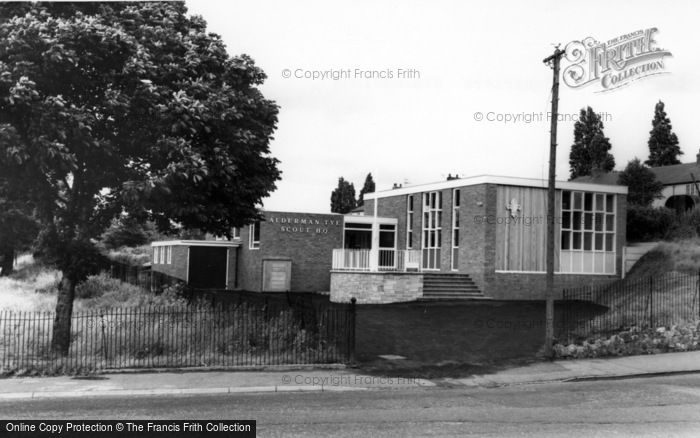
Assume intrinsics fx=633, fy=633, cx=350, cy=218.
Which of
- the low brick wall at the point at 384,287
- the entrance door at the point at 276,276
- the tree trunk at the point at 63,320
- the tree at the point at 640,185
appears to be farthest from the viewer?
the tree at the point at 640,185

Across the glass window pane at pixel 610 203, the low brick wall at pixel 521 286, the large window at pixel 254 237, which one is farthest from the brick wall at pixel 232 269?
the glass window pane at pixel 610 203

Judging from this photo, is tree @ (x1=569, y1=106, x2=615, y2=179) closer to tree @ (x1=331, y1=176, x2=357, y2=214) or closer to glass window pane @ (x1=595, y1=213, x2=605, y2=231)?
tree @ (x1=331, y1=176, x2=357, y2=214)

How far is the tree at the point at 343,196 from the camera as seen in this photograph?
2450 inches

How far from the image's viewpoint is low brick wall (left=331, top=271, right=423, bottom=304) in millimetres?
24156

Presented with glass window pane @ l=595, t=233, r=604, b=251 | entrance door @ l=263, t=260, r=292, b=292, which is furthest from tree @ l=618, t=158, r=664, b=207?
entrance door @ l=263, t=260, r=292, b=292

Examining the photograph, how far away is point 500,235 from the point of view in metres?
25.8

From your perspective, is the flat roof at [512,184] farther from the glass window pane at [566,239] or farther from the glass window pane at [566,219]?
the glass window pane at [566,239]

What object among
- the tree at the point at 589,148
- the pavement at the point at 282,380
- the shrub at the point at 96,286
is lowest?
the pavement at the point at 282,380

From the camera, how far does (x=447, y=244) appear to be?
1112 inches

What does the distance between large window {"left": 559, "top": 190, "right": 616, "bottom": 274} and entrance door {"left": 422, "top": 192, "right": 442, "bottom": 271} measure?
17.6ft

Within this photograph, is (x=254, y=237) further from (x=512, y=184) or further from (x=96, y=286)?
(x=512, y=184)

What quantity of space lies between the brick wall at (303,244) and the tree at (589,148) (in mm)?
32294

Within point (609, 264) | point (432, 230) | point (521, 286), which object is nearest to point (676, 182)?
point (609, 264)

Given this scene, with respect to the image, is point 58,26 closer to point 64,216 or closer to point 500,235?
point 64,216
